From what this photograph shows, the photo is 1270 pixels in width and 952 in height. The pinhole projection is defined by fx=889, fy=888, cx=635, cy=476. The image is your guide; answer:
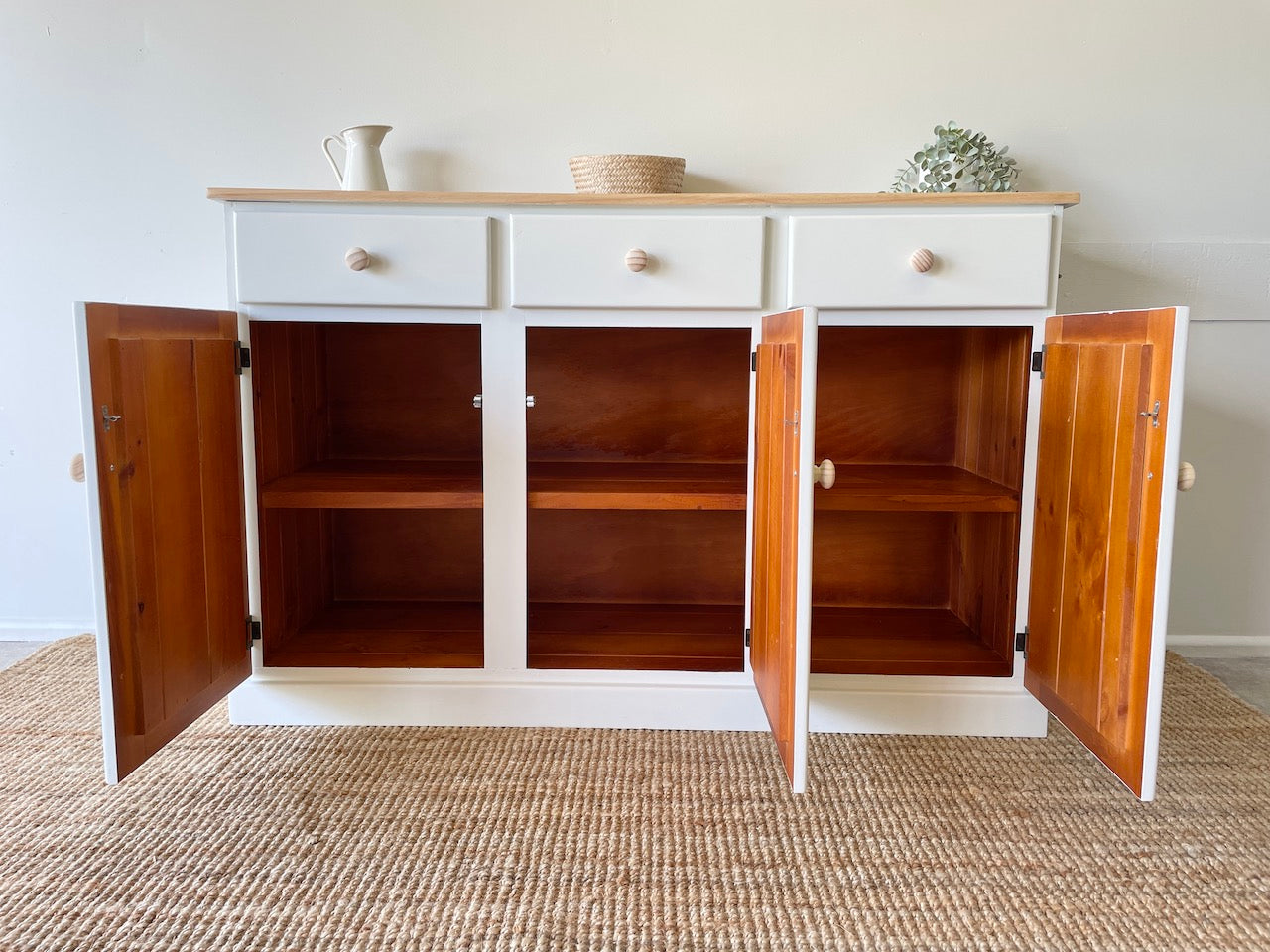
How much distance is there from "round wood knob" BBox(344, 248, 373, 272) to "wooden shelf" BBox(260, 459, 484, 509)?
41cm

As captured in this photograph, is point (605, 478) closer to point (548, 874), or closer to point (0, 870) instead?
point (548, 874)

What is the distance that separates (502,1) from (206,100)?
27.6 inches

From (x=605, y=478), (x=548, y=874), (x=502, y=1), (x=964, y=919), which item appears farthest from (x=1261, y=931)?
(x=502, y=1)

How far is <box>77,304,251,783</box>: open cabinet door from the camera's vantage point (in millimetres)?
1198

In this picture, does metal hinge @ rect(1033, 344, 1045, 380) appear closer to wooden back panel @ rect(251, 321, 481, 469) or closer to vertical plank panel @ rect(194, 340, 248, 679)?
wooden back panel @ rect(251, 321, 481, 469)

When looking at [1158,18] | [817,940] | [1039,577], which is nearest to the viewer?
[817,940]

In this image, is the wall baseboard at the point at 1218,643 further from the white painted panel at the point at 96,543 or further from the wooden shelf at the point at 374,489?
the white painted panel at the point at 96,543

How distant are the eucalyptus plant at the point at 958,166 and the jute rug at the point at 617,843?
111cm

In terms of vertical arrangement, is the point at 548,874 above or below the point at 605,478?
below

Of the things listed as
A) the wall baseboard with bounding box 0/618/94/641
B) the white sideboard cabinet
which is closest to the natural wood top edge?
the white sideboard cabinet

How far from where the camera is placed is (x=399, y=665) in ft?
5.57

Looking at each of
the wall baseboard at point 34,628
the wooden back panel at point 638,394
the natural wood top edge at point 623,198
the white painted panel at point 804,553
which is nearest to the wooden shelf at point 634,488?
the wooden back panel at point 638,394

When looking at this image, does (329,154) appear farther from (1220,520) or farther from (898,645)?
(1220,520)

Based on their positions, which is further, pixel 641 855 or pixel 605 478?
pixel 605 478
